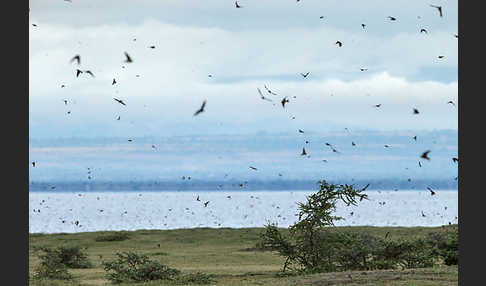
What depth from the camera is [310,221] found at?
30.1 metres

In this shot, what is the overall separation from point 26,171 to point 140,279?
1497 centimetres

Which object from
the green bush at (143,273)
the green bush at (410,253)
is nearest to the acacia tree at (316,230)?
the green bush at (410,253)

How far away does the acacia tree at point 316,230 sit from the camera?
98.6ft

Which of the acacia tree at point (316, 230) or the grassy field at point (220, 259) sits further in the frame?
the acacia tree at point (316, 230)

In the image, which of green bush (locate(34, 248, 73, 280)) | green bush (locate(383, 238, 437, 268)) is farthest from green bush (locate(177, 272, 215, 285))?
green bush (locate(383, 238, 437, 268))

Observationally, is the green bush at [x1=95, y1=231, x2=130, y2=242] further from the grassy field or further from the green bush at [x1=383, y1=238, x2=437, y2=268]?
the green bush at [x1=383, y1=238, x2=437, y2=268]

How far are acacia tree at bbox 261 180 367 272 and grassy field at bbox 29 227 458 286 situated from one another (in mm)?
1160

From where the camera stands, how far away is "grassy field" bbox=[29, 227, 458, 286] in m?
26.7

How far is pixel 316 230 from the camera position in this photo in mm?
30172

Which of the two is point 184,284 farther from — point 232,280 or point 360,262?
point 360,262

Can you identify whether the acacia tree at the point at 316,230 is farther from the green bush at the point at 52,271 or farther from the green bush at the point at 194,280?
the green bush at the point at 52,271

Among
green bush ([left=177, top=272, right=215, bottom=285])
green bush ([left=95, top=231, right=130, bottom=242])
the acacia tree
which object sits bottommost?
green bush ([left=177, top=272, right=215, bottom=285])

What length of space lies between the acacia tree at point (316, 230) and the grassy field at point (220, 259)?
116 cm

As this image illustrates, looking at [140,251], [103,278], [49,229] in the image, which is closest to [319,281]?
[103,278]
